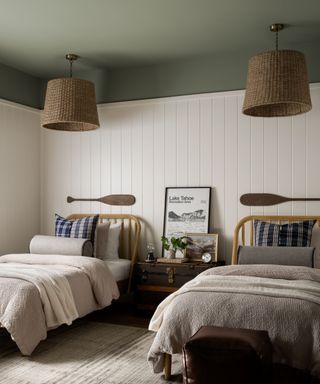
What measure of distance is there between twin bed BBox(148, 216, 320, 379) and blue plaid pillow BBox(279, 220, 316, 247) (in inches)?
26.5

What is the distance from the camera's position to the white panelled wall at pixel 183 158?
4672 millimetres

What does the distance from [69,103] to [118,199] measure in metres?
1.27

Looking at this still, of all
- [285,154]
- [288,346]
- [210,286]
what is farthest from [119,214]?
[288,346]

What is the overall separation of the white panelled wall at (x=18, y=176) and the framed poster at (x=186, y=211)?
68.6 inches

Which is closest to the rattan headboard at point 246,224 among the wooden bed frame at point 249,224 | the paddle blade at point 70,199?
the wooden bed frame at point 249,224

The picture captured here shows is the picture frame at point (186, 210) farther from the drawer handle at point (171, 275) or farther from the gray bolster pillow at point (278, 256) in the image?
the gray bolster pillow at point (278, 256)

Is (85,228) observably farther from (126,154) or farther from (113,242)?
(126,154)

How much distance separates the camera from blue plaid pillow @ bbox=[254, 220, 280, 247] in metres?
4.25

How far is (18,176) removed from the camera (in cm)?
554

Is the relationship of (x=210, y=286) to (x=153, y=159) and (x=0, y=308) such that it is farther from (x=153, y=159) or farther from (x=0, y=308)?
(x=153, y=159)

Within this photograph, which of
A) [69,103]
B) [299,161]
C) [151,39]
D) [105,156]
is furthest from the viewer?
[105,156]

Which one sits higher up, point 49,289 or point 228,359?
point 49,289

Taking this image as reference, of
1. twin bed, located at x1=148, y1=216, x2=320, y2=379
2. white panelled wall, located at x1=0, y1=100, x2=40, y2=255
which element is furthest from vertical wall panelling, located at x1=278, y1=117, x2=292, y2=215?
white panelled wall, located at x1=0, y1=100, x2=40, y2=255

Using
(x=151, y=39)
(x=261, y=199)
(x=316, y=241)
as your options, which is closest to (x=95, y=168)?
(x=151, y=39)
